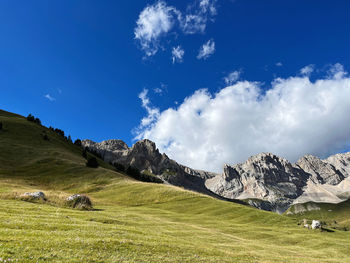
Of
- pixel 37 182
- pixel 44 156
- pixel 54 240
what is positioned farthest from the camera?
pixel 44 156

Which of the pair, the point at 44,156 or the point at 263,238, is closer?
the point at 263,238

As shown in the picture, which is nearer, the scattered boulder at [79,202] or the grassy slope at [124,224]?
the grassy slope at [124,224]

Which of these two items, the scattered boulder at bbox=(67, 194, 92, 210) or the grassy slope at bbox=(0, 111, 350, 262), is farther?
the scattered boulder at bbox=(67, 194, 92, 210)

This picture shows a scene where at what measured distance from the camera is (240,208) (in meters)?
62.5

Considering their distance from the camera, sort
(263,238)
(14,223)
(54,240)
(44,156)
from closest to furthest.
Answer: (54,240), (14,223), (263,238), (44,156)

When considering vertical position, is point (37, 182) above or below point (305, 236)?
above

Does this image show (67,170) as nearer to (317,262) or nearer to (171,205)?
(171,205)

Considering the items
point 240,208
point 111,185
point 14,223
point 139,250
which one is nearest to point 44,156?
point 111,185

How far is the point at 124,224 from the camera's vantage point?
29.1 meters

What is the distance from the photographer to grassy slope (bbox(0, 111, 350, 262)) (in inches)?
567

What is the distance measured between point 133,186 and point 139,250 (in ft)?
216

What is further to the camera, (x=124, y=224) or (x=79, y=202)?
(x=79, y=202)

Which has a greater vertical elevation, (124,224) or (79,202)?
(79,202)

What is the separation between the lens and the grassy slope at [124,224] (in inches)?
567
